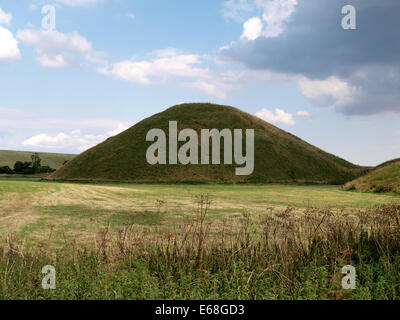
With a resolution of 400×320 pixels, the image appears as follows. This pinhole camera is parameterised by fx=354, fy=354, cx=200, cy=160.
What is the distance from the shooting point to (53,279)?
6426 mm

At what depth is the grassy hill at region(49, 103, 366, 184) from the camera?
6662cm

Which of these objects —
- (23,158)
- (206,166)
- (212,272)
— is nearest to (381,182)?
(212,272)

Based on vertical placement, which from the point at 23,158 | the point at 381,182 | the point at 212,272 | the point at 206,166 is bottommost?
the point at 212,272

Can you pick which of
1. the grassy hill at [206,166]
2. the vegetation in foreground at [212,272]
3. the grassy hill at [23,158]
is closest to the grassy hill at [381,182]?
the grassy hill at [206,166]

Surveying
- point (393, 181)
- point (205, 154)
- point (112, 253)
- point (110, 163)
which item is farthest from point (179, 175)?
point (112, 253)

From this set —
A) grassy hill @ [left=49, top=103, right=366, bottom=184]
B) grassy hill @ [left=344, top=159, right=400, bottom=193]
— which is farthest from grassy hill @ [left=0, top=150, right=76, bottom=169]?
grassy hill @ [left=344, top=159, right=400, bottom=193]

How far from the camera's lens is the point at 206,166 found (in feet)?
227

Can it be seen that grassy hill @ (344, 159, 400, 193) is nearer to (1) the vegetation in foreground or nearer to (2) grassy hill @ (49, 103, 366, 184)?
(2) grassy hill @ (49, 103, 366, 184)

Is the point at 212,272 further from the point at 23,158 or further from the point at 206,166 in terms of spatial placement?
the point at 23,158

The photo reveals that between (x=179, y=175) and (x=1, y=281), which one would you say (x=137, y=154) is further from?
(x=1, y=281)

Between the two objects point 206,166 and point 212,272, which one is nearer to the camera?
→ point 212,272

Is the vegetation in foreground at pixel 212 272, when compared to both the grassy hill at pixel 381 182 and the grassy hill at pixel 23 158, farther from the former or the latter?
the grassy hill at pixel 23 158

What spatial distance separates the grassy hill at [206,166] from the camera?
219 ft

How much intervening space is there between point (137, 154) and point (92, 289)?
229 ft
